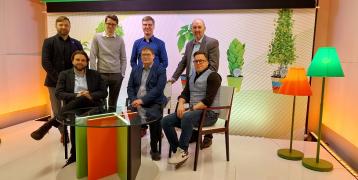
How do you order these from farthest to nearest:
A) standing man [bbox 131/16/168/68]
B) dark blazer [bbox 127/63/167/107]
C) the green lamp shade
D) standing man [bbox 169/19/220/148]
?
standing man [bbox 131/16/168/68]
standing man [bbox 169/19/220/148]
dark blazer [bbox 127/63/167/107]
the green lamp shade

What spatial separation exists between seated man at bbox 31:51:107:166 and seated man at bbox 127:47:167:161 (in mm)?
417

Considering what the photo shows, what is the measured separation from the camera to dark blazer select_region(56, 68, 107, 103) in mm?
3348

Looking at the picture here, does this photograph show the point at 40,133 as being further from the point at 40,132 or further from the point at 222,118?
the point at 222,118

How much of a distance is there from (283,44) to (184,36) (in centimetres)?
144

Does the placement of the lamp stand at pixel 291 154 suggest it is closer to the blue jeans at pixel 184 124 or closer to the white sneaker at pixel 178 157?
the blue jeans at pixel 184 124

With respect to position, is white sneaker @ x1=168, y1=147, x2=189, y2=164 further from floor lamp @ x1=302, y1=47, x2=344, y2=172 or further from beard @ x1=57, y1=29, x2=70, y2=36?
beard @ x1=57, y1=29, x2=70, y2=36

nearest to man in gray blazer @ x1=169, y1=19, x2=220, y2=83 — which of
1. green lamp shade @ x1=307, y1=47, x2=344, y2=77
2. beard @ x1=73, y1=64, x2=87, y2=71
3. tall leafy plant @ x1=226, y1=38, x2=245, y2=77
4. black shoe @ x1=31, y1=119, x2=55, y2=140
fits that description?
tall leafy plant @ x1=226, y1=38, x2=245, y2=77

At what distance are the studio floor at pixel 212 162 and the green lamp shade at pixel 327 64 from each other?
40.0 inches

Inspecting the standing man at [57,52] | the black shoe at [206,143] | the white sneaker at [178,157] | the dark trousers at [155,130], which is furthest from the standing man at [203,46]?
the standing man at [57,52]

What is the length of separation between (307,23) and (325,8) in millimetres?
398

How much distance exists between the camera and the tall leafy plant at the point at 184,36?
4508mm

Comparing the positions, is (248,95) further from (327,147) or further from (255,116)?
(327,147)

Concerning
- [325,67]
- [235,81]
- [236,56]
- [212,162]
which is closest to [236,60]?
[236,56]

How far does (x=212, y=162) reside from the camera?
3.32m
